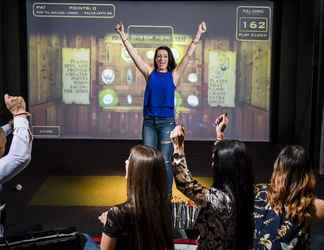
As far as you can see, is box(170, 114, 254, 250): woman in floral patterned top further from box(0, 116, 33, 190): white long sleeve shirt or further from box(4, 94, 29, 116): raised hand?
box(4, 94, 29, 116): raised hand

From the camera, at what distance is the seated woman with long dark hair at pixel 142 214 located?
227 centimetres

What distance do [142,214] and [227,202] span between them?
0.35 metres

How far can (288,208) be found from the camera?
247 cm

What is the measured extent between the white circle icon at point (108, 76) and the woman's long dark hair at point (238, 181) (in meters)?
6.20

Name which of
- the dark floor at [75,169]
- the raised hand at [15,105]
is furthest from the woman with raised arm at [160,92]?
the raised hand at [15,105]

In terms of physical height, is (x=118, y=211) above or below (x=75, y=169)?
above

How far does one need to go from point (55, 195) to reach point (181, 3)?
346 centimetres

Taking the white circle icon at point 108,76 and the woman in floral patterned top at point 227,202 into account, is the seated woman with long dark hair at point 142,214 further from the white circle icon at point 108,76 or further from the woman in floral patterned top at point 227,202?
the white circle icon at point 108,76

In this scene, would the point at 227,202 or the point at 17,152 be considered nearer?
the point at 227,202

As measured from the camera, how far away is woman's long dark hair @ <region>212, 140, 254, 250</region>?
2.42 metres

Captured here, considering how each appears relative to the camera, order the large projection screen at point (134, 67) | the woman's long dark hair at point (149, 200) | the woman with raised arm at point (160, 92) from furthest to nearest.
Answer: the large projection screen at point (134, 67), the woman with raised arm at point (160, 92), the woman's long dark hair at point (149, 200)

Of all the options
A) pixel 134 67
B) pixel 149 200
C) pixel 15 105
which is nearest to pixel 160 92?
pixel 134 67

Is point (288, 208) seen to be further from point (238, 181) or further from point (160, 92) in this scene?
point (160, 92)

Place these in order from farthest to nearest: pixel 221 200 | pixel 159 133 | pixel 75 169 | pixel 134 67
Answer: pixel 134 67 < pixel 75 169 < pixel 159 133 < pixel 221 200
